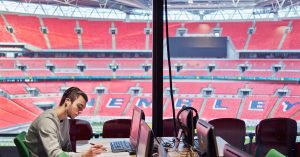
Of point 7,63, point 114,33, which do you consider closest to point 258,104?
point 114,33

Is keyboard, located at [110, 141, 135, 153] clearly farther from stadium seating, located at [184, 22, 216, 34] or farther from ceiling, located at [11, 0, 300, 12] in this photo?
stadium seating, located at [184, 22, 216, 34]

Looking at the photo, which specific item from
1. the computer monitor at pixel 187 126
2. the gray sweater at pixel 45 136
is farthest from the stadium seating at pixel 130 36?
the gray sweater at pixel 45 136

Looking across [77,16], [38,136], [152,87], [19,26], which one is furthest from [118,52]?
[38,136]

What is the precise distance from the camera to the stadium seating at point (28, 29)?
5.84 metres

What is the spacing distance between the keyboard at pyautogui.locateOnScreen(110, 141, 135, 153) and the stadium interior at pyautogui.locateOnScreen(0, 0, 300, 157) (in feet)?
7.53

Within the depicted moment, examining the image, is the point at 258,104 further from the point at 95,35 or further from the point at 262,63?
the point at 95,35

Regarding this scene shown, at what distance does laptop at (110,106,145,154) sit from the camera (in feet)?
8.18

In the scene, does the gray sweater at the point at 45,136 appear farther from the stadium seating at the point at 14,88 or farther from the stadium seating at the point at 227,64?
the stadium seating at the point at 227,64

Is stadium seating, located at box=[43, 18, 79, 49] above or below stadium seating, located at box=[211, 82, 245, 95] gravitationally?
above

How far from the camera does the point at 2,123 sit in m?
5.02

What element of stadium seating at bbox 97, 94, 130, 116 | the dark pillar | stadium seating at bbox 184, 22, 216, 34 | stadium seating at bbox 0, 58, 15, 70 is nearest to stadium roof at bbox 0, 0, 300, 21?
stadium seating at bbox 184, 22, 216, 34

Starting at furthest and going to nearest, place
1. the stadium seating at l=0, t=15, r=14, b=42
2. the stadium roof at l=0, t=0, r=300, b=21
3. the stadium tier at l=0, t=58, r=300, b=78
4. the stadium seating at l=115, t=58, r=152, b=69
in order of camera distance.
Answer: the stadium seating at l=115, t=58, r=152, b=69 < the stadium tier at l=0, t=58, r=300, b=78 < the stadium roof at l=0, t=0, r=300, b=21 < the stadium seating at l=0, t=15, r=14, b=42

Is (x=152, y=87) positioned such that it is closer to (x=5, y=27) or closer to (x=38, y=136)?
(x=38, y=136)

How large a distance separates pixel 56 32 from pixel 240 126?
4.28m
